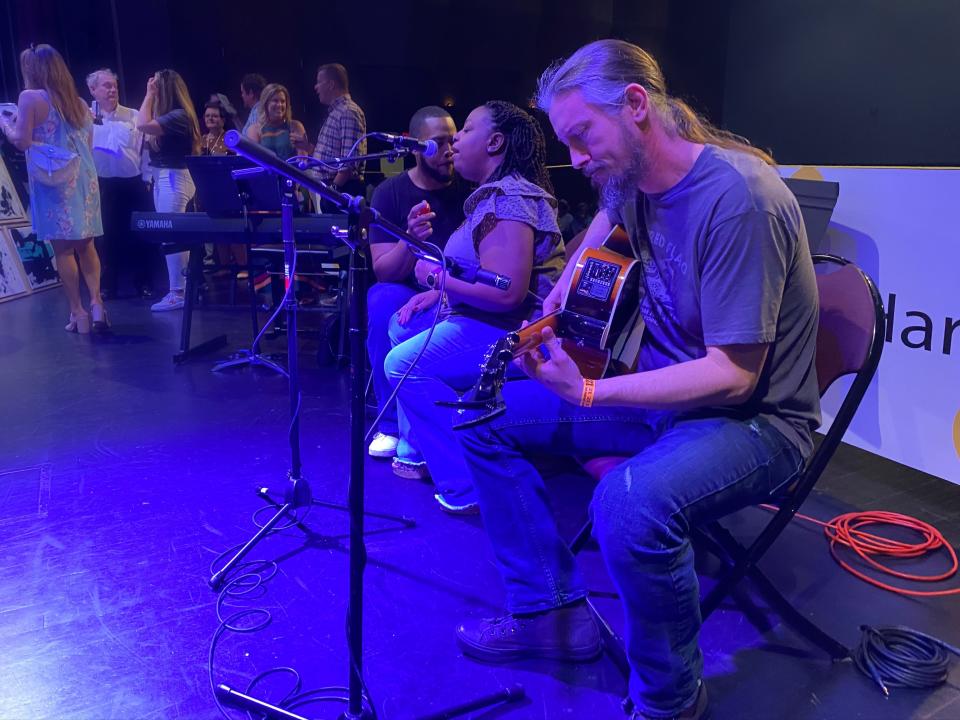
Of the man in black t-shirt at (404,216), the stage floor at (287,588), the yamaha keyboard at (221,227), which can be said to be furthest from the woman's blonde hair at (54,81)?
the man in black t-shirt at (404,216)

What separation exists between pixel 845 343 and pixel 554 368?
700 millimetres

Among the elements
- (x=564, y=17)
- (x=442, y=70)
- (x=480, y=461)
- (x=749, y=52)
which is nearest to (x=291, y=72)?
(x=442, y=70)

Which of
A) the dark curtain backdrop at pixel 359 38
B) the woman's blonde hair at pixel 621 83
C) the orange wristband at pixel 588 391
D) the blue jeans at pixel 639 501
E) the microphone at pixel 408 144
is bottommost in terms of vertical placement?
the blue jeans at pixel 639 501

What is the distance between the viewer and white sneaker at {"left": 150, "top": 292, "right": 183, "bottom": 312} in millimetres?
5684

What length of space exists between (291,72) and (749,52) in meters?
4.51

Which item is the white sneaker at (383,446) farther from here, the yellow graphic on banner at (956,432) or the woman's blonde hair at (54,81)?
the woman's blonde hair at (54,81)

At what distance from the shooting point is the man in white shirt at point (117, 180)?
5734mm

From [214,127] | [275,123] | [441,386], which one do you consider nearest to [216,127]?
[214,127]

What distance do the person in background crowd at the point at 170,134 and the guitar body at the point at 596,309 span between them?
167 inches

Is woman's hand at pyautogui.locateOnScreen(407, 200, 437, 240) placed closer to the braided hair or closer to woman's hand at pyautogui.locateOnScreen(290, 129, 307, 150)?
the braided hair

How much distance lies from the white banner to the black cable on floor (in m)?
0.91

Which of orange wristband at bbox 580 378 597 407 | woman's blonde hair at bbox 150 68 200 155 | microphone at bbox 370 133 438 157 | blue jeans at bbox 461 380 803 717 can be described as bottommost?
blue jeans at bbox 461 380 803 717

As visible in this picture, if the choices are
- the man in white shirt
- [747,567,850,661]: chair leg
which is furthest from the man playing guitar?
the man in white shirt

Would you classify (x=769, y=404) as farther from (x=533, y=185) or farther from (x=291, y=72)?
(x=291, y=72)
